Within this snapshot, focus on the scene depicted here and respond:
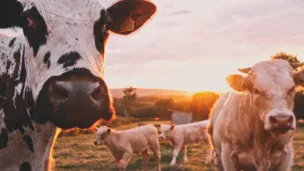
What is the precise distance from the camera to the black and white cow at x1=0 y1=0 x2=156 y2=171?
266 centimetres

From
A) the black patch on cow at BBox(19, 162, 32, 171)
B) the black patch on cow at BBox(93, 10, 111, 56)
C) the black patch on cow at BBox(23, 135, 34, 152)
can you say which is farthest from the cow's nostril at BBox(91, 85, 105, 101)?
the black patch on cow at BBox(19, 162, 32, 171)

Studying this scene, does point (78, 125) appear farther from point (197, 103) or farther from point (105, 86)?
point (197, 103)

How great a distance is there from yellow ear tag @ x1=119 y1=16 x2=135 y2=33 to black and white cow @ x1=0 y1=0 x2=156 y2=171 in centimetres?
30

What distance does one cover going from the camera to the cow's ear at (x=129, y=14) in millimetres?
4000

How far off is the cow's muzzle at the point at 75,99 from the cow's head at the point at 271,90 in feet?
11.1

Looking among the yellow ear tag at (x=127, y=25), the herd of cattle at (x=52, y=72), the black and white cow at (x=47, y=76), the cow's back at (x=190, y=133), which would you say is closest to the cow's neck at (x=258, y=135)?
the herd of cattle at (x=52, y=72)

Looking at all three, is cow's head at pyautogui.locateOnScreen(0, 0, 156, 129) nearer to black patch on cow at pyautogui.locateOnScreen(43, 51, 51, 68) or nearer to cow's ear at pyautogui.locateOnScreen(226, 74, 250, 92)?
black patch on cow at pyautogui.locateOnScreen(43, 51, 51, 68)

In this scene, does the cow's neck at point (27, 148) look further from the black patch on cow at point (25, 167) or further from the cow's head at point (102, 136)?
the cow's head at point (102, 136)

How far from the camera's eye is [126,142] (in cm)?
1357

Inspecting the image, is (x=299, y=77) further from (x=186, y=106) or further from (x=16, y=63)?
(x=186, y=106)

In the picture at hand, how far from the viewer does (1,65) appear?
3584 millimetres

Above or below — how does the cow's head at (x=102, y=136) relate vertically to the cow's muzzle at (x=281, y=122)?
below

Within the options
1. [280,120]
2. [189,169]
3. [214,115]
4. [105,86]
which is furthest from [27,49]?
[189,169]

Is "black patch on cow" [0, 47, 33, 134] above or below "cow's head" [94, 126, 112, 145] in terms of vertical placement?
above
